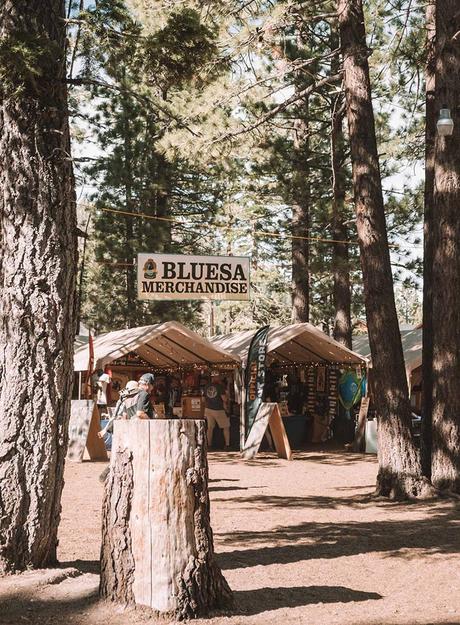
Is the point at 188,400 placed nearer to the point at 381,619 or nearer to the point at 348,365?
the point at 348,365

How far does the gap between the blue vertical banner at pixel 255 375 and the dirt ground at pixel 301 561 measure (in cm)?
363

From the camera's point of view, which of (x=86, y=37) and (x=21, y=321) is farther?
(x=86, y=37)

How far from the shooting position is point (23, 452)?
548 centimetres

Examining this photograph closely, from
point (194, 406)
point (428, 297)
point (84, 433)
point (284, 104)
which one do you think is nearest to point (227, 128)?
point (284, 104)

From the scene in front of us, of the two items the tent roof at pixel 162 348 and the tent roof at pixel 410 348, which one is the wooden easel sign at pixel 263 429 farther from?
the tent roof at pixel 410 348

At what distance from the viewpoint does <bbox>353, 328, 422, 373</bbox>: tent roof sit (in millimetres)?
19875

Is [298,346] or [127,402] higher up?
[298,346]

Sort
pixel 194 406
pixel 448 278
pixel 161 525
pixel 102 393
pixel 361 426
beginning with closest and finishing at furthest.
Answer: pixel 161 525, pixel 448 278, pixel 361 426, pixel 102 393, pixel 194 406

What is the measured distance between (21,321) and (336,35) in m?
15.2

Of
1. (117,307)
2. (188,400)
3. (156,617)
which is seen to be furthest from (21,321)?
(117,307)

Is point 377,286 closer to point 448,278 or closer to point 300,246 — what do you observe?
point 448,278

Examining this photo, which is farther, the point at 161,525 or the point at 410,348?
the point at 410,348

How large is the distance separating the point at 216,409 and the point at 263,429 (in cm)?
429

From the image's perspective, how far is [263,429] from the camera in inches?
620
